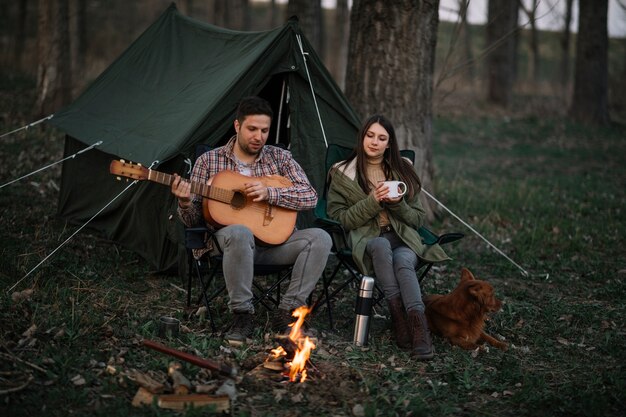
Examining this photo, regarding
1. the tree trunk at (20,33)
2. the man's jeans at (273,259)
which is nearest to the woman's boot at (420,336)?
the man's jeans at (273,259)

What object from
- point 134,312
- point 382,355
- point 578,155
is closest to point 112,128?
point 134,312

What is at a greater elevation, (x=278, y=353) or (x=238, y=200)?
(x=238, y=200)

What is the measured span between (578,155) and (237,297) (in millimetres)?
9647

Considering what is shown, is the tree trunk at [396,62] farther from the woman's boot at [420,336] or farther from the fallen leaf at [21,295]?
the fallen leaf at [21,295]

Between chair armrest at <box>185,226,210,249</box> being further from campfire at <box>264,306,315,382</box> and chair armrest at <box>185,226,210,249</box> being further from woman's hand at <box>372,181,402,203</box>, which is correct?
woman's hand at <box>372,181,402,203</box>

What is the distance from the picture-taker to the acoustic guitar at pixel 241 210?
3980mm

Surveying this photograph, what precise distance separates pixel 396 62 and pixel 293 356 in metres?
3.70

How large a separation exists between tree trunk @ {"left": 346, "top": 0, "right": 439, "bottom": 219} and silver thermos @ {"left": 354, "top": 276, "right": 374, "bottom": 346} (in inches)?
109

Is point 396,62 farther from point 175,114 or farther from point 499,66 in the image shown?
point 499,66

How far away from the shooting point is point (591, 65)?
45.8 ft

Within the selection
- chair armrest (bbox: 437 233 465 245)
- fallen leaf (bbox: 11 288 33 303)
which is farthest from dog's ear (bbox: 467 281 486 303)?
fallen leaf (bbox: 11 288 33 303)

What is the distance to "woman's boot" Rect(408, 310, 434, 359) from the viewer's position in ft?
12.7

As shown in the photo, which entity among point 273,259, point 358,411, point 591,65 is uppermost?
point 591,65

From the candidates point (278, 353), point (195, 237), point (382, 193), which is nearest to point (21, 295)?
point (195, 237)
